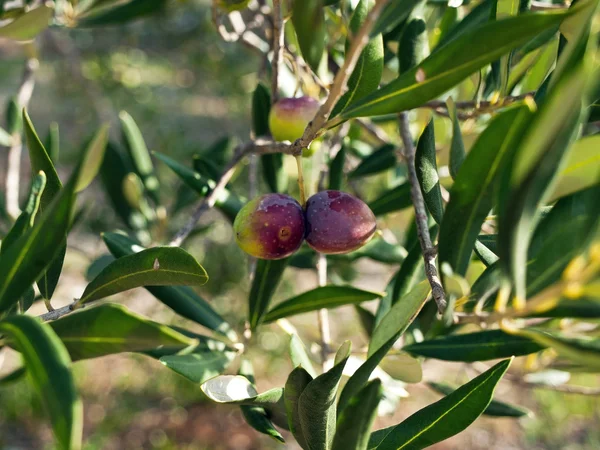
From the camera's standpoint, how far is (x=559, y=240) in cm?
57

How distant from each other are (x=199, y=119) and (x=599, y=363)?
6.41 m

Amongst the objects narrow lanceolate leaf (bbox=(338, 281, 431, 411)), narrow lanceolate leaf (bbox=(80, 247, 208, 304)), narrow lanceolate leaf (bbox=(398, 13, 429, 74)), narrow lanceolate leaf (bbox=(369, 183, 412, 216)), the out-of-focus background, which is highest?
narrow lanceolate leaf (bbox=(398, 13, 429, 74))

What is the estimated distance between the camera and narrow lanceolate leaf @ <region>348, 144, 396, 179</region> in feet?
4.10

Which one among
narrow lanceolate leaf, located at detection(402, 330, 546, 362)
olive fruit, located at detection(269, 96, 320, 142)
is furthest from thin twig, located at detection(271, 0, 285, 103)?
narrow lanceolate leaf, located at detection(402, 330, 546, 362)

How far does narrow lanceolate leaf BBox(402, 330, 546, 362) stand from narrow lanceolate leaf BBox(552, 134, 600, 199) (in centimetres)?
27

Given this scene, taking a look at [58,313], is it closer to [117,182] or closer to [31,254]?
[31,254]

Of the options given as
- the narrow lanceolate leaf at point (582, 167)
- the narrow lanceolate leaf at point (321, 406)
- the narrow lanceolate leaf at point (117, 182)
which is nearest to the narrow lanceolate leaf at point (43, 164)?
the narrow lanceolate leaf at point (321, 406)

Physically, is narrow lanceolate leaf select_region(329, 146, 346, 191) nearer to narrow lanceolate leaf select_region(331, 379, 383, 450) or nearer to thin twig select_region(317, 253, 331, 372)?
thin twig select_region(317, 253, 331, 372)

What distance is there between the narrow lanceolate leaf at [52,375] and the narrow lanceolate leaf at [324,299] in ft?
1.50

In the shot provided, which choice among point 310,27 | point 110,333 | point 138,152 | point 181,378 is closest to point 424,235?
point 310,27

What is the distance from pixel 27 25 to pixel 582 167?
2.97ft

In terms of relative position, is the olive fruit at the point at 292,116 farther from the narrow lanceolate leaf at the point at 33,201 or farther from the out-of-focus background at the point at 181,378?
the out-of-focus background at the point at 181,378

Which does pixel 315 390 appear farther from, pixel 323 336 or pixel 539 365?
pixel 539 365

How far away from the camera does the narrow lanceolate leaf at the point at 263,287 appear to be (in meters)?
0.96
